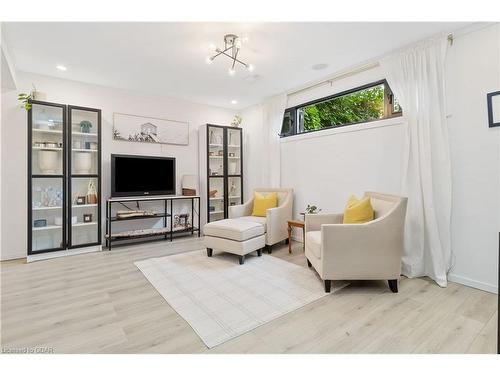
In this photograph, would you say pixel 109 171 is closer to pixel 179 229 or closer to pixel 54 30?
pixel 179 229

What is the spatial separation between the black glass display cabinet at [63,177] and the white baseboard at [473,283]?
174 inches

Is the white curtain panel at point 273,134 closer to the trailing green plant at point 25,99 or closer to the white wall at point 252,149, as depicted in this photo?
the white wall at point 252,149

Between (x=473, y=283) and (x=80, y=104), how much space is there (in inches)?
210

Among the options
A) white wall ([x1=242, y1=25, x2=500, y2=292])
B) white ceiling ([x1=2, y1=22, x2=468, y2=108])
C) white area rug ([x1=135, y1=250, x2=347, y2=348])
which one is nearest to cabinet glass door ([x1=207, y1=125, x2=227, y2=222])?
white ceiling ([x1=2, y1=22, x2=468, y2=108])

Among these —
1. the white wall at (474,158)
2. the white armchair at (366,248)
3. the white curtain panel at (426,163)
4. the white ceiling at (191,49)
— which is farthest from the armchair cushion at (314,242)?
the white ceiling at (191,49)

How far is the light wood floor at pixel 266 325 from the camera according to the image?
1.54m

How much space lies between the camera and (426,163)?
253 cm

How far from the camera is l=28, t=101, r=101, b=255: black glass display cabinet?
10.6 feet

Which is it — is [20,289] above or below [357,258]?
below

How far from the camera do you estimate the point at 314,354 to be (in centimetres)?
147

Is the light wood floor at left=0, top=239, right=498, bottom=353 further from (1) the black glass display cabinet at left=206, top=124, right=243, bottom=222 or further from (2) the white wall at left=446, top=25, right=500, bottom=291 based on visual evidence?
(1) the black glass display cabinet at left=206, top=124, right=243, bottom=222
